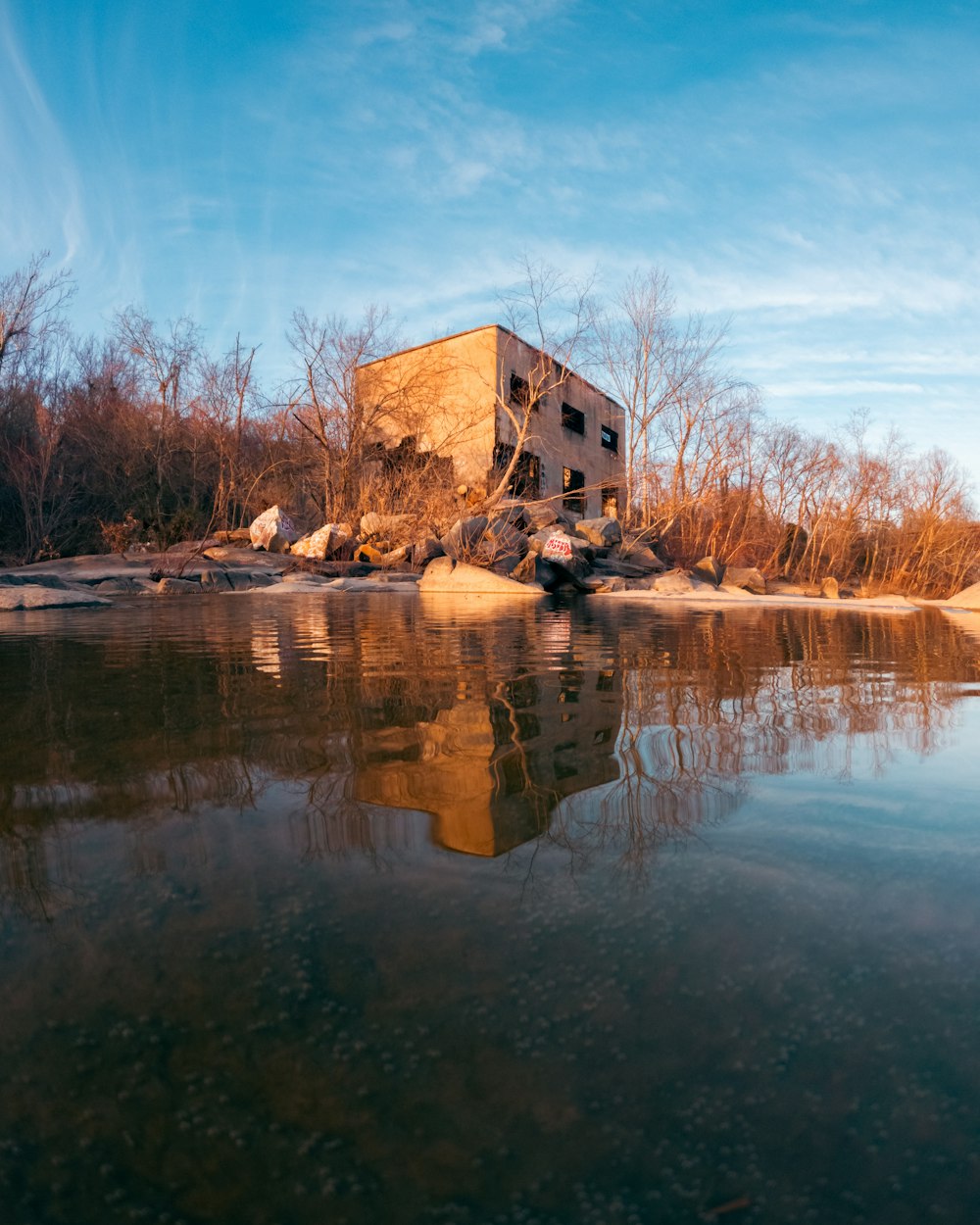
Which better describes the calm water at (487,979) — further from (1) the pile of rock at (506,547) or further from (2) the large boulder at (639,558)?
(2) the large boulder at (639,558)

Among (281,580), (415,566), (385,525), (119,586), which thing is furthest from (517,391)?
(119,586)

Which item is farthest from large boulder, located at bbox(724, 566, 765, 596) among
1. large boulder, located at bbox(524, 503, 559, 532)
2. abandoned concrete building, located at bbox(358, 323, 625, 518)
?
large boulder, located at bbox(524, 503, 559, 532)

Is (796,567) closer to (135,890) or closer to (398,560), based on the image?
(398,560)

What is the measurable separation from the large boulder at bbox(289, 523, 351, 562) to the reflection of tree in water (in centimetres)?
1390

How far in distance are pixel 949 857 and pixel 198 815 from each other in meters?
1.61

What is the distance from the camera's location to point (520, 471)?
86.0 ft

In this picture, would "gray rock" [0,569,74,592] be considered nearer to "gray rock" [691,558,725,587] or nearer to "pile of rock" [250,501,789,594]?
"pile of rock" [250,501,789,594]

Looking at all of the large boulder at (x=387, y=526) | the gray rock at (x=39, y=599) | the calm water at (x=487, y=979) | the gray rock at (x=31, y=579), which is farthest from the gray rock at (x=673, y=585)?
→ the calm water at (x=487, y=979)

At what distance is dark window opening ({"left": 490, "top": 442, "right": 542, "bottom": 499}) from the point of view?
2462 centimetres

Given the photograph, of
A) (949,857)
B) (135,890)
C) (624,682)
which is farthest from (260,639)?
(949,857)

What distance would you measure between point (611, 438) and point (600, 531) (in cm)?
Answer: 1171

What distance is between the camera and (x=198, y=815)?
1785 millimetres

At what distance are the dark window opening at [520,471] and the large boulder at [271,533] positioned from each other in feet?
22.5

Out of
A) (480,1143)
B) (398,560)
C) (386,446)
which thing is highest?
(386,446)
